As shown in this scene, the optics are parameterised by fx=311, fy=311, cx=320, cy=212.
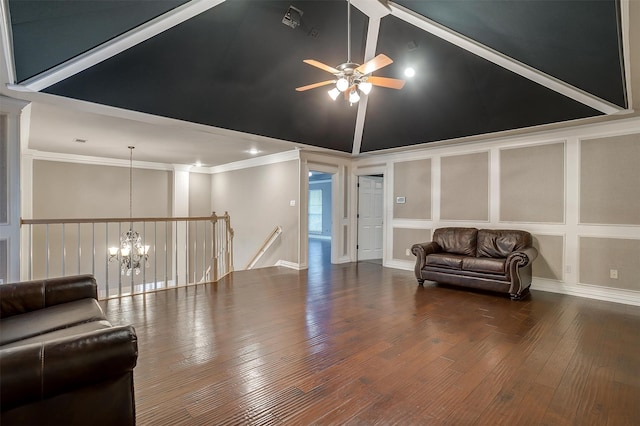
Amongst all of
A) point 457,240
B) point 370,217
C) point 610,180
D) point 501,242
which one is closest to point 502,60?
point 610,180

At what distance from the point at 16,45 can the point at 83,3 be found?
0.81 m

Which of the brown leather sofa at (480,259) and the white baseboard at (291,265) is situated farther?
the white baseboard at (291,265)

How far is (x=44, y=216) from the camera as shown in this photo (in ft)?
21.7

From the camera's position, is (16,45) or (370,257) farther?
(370,257)

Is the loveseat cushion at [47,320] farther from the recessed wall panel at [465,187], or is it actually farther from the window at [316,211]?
the window at [316,211]

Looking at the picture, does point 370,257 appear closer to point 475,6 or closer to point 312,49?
point 312,49

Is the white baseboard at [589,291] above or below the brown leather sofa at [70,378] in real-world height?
below

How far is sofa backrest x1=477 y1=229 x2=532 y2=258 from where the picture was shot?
190 inches

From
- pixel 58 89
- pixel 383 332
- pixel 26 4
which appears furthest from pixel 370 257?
pixel 26 4

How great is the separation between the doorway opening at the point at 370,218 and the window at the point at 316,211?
5479mm

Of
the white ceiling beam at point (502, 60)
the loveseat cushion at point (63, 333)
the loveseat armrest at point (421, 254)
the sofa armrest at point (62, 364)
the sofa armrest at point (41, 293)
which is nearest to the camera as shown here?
the sofa armrest at point (62, 364)

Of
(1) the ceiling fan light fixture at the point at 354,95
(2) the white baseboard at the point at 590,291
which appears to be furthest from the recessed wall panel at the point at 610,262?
(1) the ceiling fan light fixture at the point at 354,95

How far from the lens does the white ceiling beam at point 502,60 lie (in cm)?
360

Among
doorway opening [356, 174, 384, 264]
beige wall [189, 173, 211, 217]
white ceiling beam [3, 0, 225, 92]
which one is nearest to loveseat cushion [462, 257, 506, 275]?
doorway opening [356, 174, 384, 264]
